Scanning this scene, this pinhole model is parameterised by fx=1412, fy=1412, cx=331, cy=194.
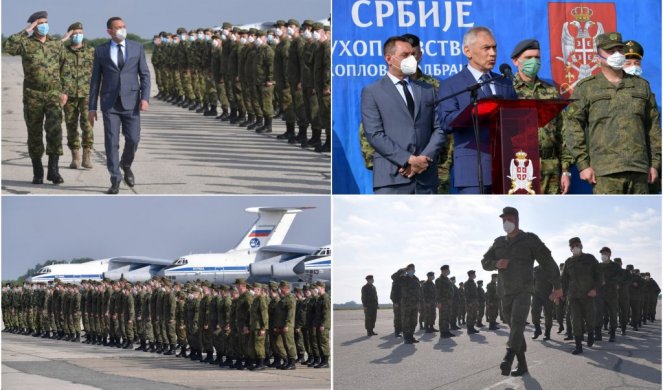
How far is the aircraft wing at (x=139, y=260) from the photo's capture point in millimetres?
11250

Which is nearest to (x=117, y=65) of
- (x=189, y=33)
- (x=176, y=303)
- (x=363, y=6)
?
(x=189, y=33)

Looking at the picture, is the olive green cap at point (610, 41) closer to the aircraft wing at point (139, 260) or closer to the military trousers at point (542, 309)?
the military trousers at point (542, 309)

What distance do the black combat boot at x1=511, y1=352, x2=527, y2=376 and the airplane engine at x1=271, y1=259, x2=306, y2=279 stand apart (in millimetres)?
2810

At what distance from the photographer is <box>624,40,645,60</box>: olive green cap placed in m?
10.5

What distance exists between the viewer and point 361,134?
10.9 m

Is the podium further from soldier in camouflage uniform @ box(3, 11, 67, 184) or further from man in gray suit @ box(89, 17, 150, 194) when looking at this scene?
soldier in camouflage uniform @ box(3, 11, 67, 184)

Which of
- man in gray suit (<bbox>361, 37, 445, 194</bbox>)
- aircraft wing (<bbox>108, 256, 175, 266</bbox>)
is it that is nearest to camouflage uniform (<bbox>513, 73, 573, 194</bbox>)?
man in gray suit (<bbox>361, 37, 445, 194</bbox>)

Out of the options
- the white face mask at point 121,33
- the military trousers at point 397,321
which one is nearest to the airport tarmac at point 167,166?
the white face mask at point 121,33

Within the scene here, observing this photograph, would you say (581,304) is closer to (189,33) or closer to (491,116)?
(491,116)

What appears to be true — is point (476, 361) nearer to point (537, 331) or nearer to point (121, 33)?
point (537, 331)

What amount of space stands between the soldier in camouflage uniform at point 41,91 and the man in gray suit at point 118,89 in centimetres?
39

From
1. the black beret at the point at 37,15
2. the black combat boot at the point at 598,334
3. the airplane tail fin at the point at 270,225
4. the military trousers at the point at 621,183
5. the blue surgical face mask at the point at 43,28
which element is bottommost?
the black combat boot at the point at 598,334

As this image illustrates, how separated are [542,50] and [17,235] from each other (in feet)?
14.6

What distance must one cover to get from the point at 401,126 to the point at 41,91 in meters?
3.12
